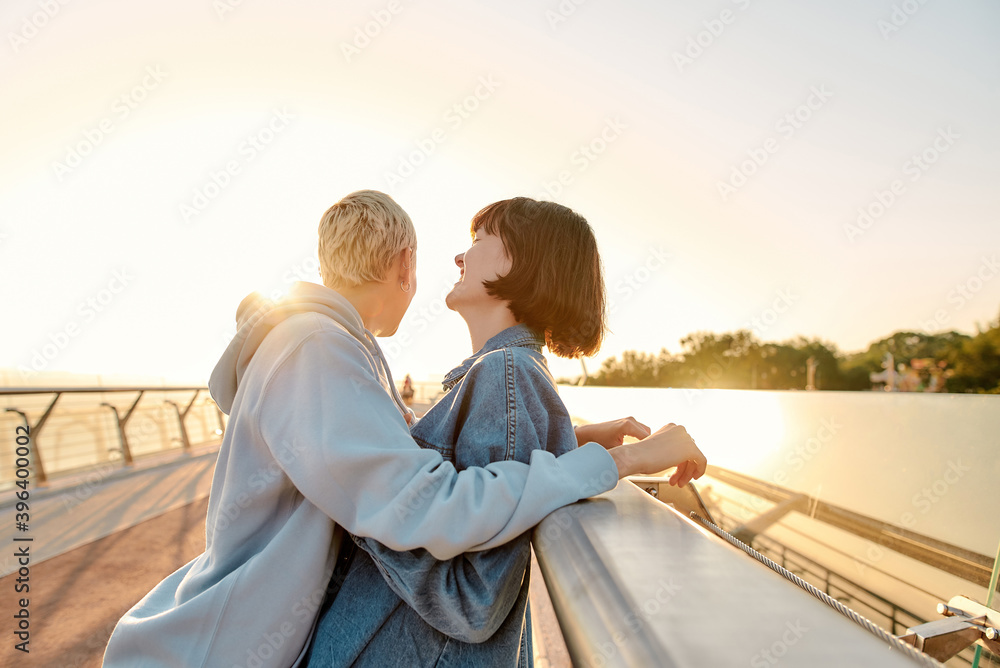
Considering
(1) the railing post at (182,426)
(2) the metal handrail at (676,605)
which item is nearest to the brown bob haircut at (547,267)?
(2) the metal handrail at (676,605)

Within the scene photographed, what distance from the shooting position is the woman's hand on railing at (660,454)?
112 cm

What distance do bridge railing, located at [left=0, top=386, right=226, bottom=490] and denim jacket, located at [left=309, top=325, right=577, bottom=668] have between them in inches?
247

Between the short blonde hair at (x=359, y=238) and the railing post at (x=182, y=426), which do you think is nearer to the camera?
the short blonde hair at (x=359, y=238)

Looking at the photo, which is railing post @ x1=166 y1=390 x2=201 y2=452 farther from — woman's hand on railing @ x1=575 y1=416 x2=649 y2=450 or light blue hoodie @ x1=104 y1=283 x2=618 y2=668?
woman's hand on railing @ x1=575 y1=416 x2=649 y2=450

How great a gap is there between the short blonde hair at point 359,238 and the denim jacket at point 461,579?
625mm

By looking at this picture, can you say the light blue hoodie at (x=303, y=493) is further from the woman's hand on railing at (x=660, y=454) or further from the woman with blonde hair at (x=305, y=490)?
the woman's hand on railing at (x=660, y=454)

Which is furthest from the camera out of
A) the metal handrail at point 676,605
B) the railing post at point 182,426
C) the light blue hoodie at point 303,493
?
the railing post at point 182,426

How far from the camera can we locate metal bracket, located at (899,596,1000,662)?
67.3 inches

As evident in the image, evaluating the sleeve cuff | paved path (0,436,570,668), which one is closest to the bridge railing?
paved path (0,436,570,668)

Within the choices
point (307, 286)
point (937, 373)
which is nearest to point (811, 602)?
point (307, 286)

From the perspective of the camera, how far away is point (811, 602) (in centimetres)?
50

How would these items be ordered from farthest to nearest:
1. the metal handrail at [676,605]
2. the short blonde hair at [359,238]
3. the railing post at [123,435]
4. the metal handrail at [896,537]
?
the railing post at [123,435], the metal handrail at [896,537], the short blonde hair at [359,238], the metal handrail at [676,605]

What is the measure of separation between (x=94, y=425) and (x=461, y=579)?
27.8 feet

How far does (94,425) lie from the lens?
7207 mm
